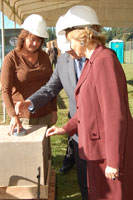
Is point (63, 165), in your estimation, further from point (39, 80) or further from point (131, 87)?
point (131, 87)

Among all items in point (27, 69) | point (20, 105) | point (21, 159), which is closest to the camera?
point (21, 159)

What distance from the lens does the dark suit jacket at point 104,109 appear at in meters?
1.28

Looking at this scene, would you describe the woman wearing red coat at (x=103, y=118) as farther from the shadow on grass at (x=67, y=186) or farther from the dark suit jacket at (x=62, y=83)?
the shadow on grass at (x=67, y=186)

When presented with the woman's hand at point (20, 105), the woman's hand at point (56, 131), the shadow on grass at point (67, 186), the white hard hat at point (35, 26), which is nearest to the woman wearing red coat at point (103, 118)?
the woman's hand at point (56, 131)

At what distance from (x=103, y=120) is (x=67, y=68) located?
69cm

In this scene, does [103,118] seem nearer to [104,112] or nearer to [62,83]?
[104,112]

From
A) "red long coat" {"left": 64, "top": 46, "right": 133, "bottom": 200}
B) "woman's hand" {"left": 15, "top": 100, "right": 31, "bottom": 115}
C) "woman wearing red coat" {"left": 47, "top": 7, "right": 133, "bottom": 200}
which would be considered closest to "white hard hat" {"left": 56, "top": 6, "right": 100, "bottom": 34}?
"woman wearing red coat" {"left": 47, "top": 7, "right": 133, "bottom": 200}

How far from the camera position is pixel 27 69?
2.36 m

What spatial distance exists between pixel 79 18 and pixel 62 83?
2.34 feet

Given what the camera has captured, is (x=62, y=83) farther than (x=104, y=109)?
Yes

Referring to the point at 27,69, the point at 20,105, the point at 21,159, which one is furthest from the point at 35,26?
the point at 21,159

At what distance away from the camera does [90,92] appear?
1.39m

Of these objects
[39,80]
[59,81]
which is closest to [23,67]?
[39,80]

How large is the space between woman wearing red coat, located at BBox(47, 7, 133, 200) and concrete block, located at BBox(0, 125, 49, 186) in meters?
0.29
